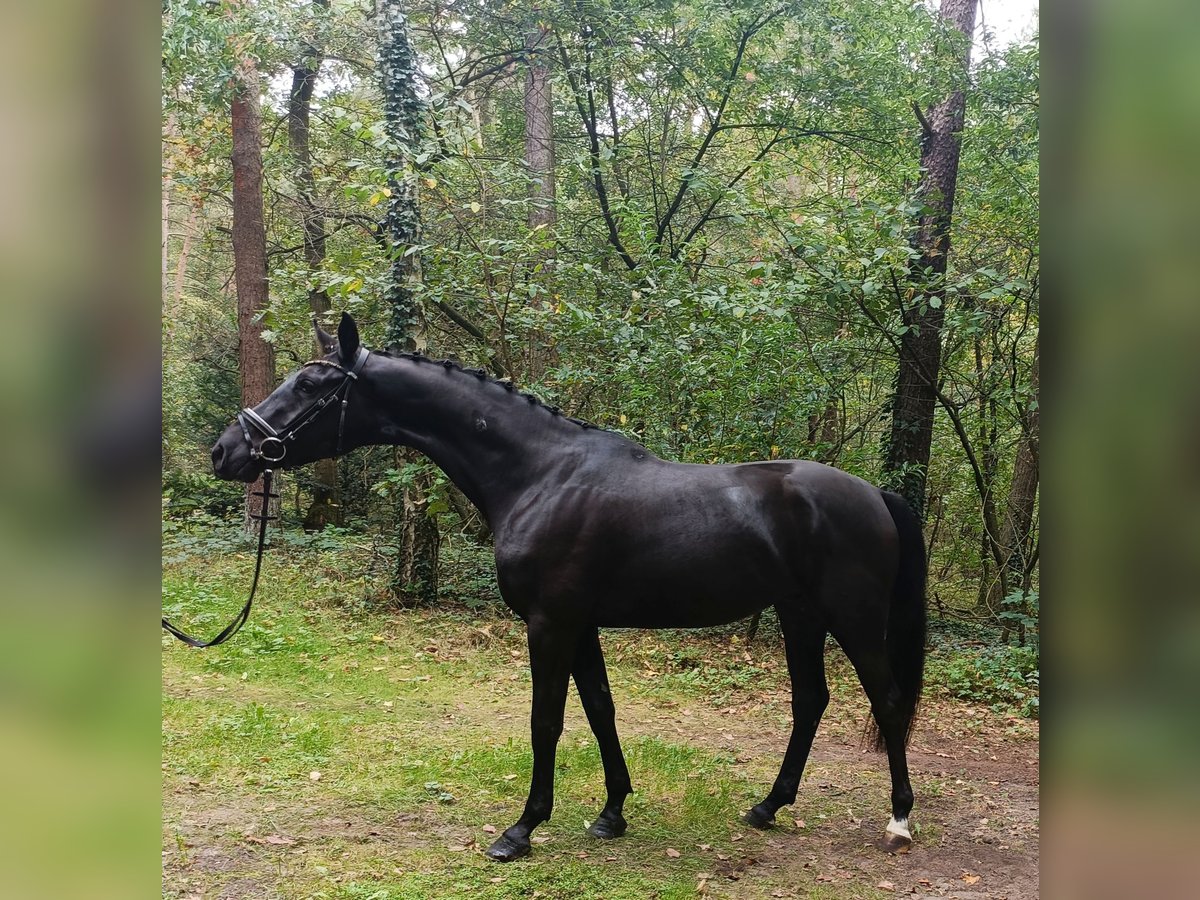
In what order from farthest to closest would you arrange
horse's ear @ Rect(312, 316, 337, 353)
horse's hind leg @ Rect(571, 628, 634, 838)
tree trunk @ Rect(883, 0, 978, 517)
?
tree trunk @ Rect(883, 0, 978, 517), horse's hind leg @ Rect(571, 628, 634, 838), horse's ear @ Rect(312, 316, 337, 353)

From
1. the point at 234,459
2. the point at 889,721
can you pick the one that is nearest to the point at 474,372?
the point at 234,459

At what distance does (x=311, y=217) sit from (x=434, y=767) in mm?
9401

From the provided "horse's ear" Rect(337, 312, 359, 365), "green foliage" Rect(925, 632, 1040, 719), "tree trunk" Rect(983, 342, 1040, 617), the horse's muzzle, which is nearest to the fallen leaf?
the horse's muzzle

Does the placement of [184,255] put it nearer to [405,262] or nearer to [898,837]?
[405,262]

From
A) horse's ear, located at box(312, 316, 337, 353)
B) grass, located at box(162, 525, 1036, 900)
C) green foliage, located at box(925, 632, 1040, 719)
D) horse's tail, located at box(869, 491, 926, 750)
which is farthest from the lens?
green foliage, located at box(925, 632, 1040, 719)

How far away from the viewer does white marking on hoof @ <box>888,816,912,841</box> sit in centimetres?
400

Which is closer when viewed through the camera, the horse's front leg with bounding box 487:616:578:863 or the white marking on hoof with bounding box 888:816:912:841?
the horse's front leg with bounding box 487:616:578:863

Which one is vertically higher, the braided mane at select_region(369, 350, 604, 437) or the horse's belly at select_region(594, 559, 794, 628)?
the braided mane at select_region(369, 350, 604, 437)

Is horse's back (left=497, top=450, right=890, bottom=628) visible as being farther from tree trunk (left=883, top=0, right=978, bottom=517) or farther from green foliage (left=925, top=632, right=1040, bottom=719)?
tree trunk (left=883, top=0, right=978, bottom=517)

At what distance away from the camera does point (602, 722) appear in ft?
13.3

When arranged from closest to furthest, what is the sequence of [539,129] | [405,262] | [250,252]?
[405,262]
[539,129]
[250,252]

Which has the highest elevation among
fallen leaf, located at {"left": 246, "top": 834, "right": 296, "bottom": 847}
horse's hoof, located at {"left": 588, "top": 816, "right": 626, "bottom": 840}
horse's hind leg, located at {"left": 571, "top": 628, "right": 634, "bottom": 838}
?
horse's hind leg, located at {"left": 571, "top": 628, "right": 634, "bottom": 838}

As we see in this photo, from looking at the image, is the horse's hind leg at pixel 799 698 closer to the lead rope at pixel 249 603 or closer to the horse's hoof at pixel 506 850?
the horse's hoof at pixel 506 850
